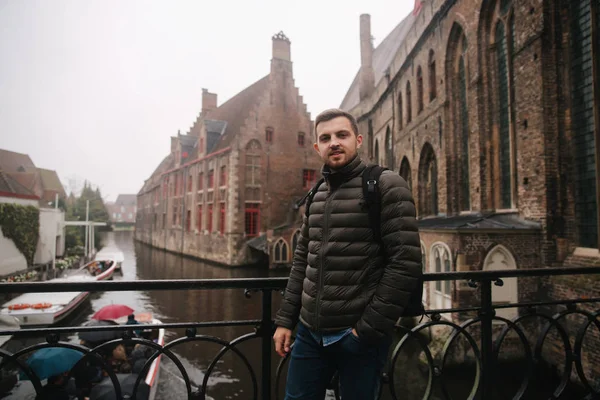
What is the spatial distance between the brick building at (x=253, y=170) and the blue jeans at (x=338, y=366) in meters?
22.1

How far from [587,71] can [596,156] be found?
1761 millimetres

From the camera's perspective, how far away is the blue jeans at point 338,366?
5.19 feet

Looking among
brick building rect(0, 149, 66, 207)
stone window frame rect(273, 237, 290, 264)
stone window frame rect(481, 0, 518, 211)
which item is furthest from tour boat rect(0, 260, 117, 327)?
brick building rect(0, 149, 66, 207)

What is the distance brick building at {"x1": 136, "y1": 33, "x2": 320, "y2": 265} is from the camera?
25.6 m

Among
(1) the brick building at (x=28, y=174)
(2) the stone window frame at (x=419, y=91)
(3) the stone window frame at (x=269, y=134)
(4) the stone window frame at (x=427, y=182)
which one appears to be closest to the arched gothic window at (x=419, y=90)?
(2) the stone window frame at (x=419, y=91)

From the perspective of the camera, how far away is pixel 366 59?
28.1m

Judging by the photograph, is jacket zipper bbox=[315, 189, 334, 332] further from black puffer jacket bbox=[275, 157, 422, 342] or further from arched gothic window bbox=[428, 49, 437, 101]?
arched gothic window bbox=[428, 49, 437, 101]

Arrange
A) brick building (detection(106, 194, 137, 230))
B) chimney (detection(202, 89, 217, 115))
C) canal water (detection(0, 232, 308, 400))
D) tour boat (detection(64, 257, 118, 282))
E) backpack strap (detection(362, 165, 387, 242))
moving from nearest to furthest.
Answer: backpack strap (detection(362, 165, 387, 242))
canal water (detection(0, 232, 308, 400))
tour boat (detection(64, 257, 118, 282))
chimney (detection(202, 89, 217, 115))
brick building (detection(106, 194, 137, 230))

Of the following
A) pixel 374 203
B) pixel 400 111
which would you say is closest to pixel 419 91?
pixel 400 111

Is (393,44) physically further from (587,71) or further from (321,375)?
(321,375)

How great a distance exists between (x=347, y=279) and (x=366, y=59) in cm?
2922

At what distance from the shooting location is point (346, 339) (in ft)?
5.18

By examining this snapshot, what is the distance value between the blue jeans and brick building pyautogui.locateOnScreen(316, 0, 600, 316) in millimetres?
7257

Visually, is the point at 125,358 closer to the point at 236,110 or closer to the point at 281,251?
the point at 281,251
